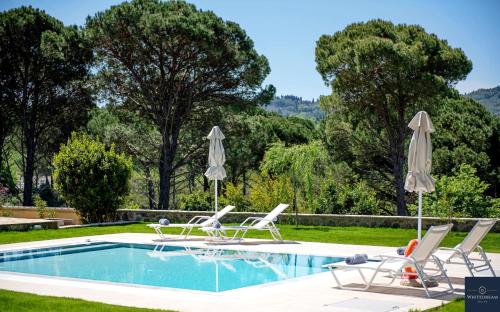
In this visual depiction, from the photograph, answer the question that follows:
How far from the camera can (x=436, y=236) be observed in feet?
26.7

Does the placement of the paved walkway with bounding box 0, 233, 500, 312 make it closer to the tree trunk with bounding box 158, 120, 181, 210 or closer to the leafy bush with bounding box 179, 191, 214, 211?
the leafy bush with bounding box 179, 191, 214, 211

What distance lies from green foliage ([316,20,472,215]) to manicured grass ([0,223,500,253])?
7482mm

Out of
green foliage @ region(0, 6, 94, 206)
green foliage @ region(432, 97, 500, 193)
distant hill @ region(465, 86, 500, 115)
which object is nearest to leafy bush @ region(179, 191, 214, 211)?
green foliage @ region(0, 6, 94, 206)

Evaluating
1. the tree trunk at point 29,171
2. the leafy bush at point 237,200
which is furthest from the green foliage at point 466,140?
the tree trunk at point 29,171

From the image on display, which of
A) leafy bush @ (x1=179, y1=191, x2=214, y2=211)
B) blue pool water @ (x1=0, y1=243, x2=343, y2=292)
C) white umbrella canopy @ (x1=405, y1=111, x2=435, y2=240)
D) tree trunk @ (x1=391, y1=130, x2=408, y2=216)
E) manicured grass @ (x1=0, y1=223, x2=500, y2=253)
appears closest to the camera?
white umbrella canopy @ (x1=405, y1=111, x2=435, y2=240)

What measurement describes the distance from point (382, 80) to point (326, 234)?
30.3 feet

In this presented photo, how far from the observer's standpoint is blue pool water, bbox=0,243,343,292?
406 inches

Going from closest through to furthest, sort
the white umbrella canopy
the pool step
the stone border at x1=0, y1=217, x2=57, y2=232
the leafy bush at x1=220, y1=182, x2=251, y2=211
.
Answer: the white umbrella canopy < the pool step < the stone border at x1=0, y1=217, x2=57, y2=232 < the leafy bush at x1=220, y1=182, x2=251, y2=211

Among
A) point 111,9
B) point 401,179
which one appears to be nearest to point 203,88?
point 111,9

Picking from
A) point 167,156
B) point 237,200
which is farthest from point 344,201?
point 167,156

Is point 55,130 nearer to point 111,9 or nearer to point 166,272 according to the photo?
point 111,9

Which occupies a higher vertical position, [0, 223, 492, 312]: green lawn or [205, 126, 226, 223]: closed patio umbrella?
[205, 126, 226, 223]: closed patio umbrella

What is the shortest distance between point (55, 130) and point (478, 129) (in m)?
19.1

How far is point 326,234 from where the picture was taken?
661 inches
